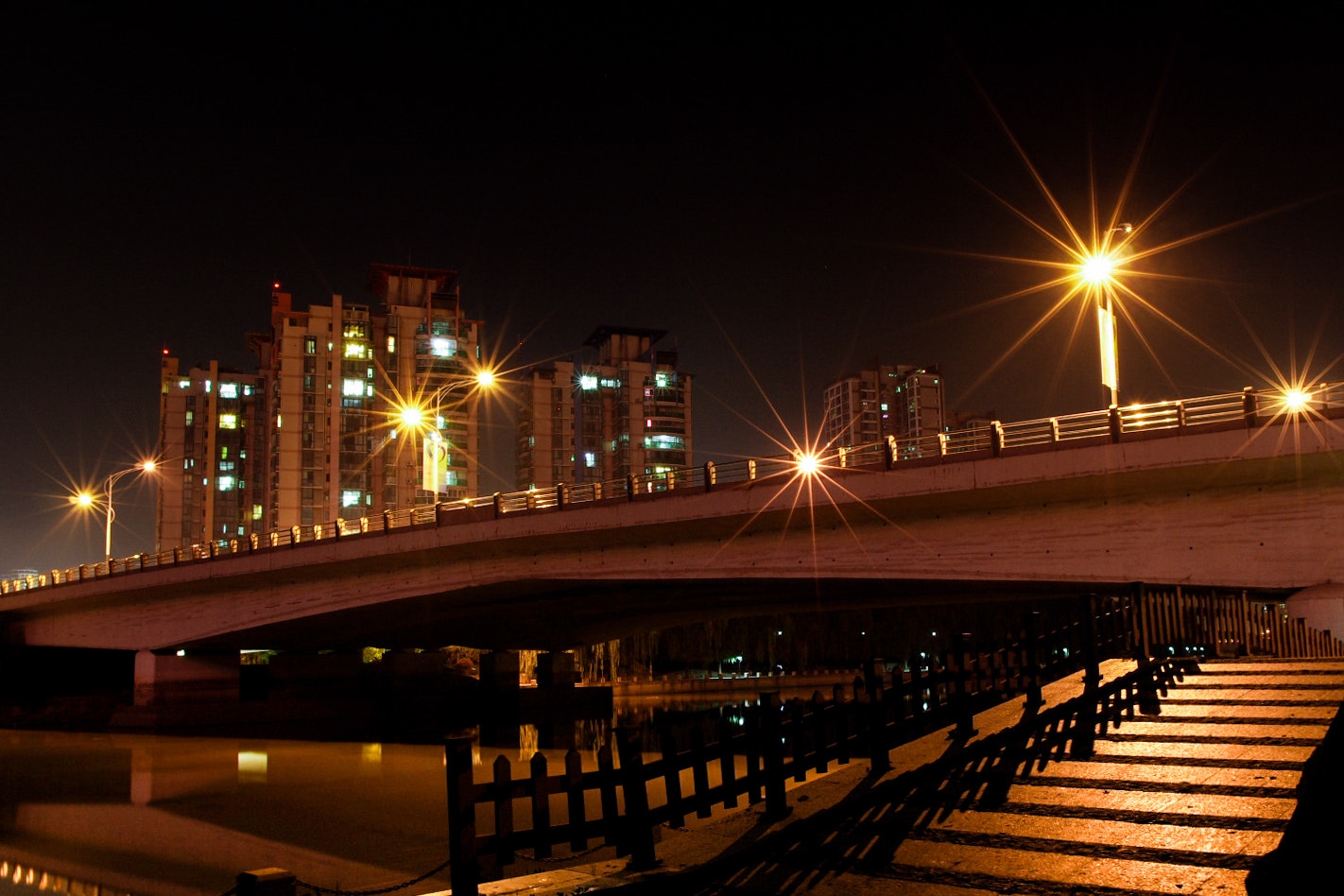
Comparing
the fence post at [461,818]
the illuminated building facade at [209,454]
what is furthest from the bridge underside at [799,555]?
the illuminated building facade at [209,454]

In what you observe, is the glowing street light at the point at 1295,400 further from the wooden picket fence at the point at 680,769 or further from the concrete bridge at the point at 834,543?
the wooden picket fence at the point at 680,769

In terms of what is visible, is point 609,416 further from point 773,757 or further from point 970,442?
point 773,757

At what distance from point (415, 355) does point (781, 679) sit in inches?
2306

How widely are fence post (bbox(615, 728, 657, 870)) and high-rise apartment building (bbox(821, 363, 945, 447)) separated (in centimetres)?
15637

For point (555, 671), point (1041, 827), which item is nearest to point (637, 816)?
point (1041, 827)

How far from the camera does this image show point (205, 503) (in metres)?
128

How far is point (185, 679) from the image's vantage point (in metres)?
44.8

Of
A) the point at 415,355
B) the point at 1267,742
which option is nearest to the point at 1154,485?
the point at 1267,742

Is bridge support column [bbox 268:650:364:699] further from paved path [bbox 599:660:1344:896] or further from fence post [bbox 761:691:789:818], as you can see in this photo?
paved path [bbox 599:660:1344:896]

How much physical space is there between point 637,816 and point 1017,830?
3.27m

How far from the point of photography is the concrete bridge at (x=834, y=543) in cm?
2097

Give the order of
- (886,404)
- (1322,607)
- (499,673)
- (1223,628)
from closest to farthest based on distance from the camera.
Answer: (1322,607)
(1223,628)
(499,673)
(886,404)

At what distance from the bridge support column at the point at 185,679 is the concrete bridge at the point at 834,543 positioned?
2.84 feet

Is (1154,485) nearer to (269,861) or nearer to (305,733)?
(269,861)
